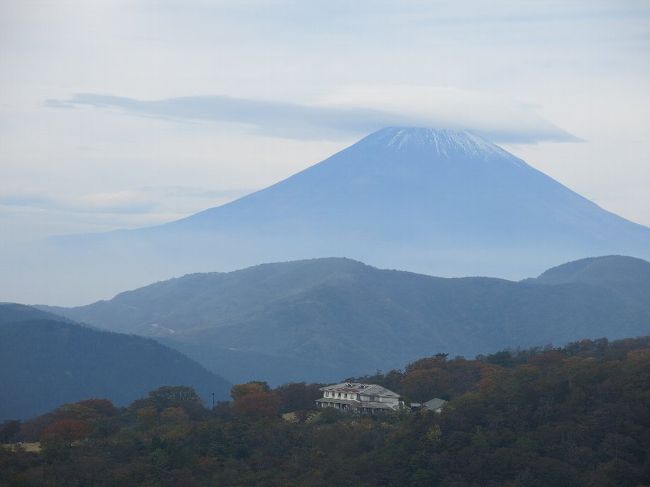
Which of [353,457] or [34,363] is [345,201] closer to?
[34,363]

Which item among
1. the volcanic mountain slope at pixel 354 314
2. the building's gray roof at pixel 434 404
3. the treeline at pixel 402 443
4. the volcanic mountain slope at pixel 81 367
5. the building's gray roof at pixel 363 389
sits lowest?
the treeline at pixel 402 443

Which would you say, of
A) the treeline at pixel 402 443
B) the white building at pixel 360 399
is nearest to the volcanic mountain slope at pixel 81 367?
the white building at pixel 360 399

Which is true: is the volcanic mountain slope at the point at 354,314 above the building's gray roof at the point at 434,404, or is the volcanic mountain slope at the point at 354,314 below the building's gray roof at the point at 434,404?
above

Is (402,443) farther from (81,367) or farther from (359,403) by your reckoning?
(81,367)

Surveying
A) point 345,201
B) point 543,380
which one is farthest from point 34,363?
point 345,201

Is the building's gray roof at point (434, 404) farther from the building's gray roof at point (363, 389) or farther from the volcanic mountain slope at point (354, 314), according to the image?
the volcanic mountain slope at point (354, 314)
